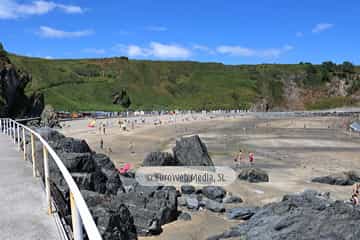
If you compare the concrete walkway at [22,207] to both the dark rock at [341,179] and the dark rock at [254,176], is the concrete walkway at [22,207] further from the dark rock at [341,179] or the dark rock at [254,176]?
the dark rock at [341,179]

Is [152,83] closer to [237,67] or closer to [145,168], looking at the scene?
[237,67]

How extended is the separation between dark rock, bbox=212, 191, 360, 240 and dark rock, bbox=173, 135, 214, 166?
11.1 meters

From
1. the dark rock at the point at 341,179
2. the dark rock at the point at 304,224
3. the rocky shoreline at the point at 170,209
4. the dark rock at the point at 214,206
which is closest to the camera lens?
the rocky shoreline at the point at 170,209

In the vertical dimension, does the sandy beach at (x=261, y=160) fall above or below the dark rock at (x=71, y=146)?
below

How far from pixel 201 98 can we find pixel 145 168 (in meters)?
106

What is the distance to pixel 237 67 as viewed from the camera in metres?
173

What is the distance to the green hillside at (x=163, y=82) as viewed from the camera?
4176 inches

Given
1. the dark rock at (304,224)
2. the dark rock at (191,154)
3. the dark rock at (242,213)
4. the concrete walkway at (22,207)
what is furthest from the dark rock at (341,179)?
the concrete walkway at (22,207)

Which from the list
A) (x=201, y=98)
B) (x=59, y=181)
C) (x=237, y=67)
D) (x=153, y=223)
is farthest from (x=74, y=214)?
(x=237, y=67)

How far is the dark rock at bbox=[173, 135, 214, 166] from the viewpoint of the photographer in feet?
69.7

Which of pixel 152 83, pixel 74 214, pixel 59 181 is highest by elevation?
pixel 152 83

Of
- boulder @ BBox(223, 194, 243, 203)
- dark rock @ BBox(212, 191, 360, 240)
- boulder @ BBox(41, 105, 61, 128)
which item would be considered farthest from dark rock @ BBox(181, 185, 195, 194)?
boulder @ BBox(41, 105, 61, 128)

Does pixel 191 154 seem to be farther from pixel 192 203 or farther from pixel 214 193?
pixel 192 203

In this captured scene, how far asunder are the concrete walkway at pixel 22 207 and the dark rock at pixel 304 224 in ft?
16.4
